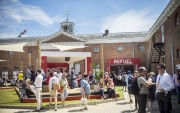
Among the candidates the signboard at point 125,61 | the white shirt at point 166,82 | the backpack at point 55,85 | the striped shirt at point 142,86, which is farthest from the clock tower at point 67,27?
the white shirt at point 166,82

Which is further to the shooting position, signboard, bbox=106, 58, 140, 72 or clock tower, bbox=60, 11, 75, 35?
clock tower, bbox=60, 11, 75, 35

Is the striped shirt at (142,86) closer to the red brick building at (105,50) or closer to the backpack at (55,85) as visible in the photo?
the backpack at (55,85)

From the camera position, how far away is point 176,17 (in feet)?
49.5

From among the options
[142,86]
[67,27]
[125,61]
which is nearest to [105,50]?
[125,61]

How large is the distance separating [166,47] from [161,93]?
41.4 ft

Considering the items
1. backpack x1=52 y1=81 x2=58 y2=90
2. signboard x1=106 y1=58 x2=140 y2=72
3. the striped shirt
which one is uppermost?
signboard x1=106 y1=58 x2=140 y2=72

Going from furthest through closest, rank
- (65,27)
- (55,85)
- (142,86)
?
(65,27), (55,85), (142,86)

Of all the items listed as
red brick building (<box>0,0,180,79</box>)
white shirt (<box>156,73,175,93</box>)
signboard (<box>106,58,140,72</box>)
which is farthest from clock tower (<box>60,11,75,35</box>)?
white shirt (<box>156,73,175,93</box>)

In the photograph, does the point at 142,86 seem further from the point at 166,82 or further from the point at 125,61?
the point at 125,61

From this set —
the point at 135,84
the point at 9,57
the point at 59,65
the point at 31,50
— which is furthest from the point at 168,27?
the point at 9,57

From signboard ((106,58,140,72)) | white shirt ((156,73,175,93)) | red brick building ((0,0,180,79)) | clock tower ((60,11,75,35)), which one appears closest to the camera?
white shirt ((156,73,175,93))

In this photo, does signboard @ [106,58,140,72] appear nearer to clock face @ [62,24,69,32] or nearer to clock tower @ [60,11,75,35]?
clock tower @ [60,11,75,35]

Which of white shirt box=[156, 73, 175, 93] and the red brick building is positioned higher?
the red brick building

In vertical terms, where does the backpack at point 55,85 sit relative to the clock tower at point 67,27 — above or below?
below
